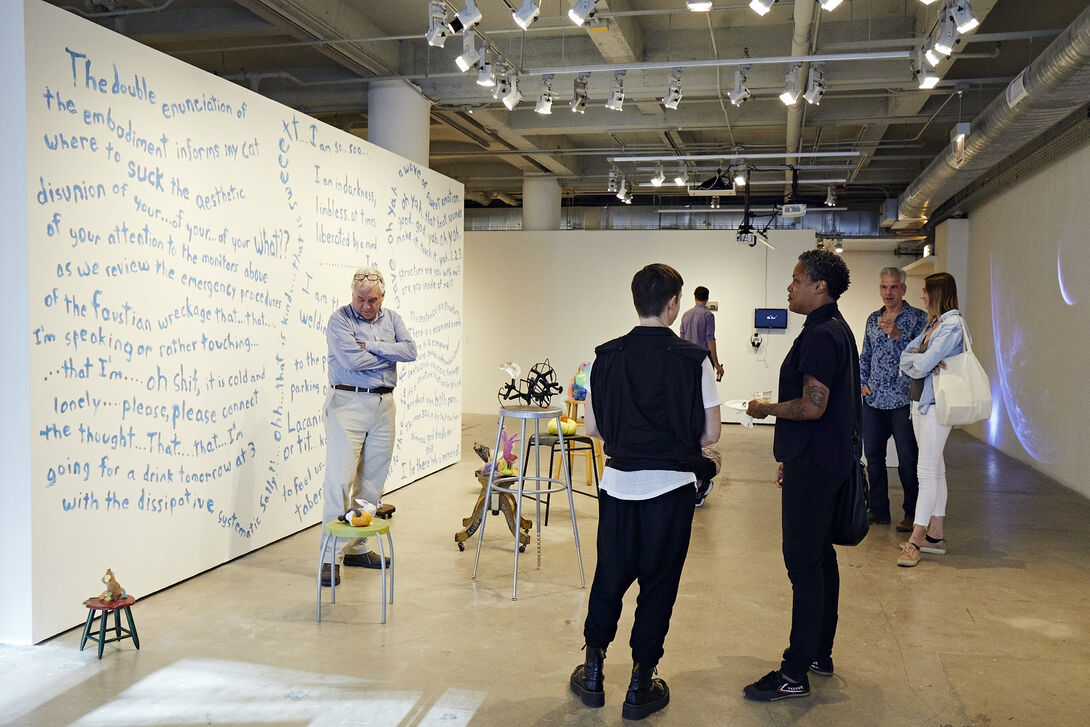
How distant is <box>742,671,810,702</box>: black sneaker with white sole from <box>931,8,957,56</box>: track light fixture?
156 inches

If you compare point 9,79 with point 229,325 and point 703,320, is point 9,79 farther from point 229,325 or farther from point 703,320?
point 703,320

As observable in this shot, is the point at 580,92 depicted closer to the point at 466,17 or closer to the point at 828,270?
the point at 466,17

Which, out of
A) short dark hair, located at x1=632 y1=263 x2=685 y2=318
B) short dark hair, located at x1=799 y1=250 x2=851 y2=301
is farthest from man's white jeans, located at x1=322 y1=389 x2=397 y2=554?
short dark hair, located at x1=799 y1=250 x2=851 y2=301

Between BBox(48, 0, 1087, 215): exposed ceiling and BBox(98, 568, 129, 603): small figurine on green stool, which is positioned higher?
BBox(48, 0, 1087, 215): exposed ceiling

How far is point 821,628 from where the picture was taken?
10.3 feet

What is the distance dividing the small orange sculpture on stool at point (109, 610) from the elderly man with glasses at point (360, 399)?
0.98m

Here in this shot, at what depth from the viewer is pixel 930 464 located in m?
4.68

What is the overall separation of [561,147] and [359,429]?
8089 mm

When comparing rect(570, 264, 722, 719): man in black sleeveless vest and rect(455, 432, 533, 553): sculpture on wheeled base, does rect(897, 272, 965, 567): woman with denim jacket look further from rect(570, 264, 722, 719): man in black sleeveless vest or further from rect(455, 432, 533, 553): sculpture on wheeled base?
rect(570, 264, 722, 719): man in black sleeveless vest

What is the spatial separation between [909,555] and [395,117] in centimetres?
572

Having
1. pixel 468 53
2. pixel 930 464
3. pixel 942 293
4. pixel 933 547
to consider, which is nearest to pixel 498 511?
pixel 930 464

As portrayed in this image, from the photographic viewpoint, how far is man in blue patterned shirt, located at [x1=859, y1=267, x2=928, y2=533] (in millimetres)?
5238

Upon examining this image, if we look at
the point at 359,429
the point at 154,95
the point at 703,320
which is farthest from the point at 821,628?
the point at 703,320

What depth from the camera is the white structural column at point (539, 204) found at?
12828 millimetres
